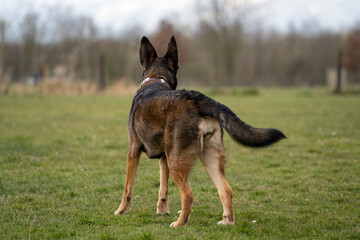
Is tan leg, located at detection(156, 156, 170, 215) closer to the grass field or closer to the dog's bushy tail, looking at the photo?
the grass field

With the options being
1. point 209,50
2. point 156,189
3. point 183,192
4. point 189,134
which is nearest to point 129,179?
point 183,192

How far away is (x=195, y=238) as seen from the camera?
→ 11.5ft

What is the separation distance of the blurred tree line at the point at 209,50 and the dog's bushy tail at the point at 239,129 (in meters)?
34.5

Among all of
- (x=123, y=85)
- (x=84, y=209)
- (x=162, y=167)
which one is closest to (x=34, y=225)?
(x=84, y=209)

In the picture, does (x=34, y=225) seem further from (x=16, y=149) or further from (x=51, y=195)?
(x=16, y=149)

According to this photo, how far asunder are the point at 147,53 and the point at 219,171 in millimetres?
2120

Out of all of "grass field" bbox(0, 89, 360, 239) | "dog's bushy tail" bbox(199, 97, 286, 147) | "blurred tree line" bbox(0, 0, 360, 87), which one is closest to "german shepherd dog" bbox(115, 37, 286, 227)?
"dog's bushy tail" bbox(199, 97, 286, 147)

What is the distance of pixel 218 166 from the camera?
3.94m

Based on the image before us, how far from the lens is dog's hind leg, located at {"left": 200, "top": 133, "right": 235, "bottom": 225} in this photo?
12.8 ft

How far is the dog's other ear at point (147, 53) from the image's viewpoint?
5.16 meters

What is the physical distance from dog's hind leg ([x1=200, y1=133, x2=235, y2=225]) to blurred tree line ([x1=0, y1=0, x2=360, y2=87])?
34.5 m

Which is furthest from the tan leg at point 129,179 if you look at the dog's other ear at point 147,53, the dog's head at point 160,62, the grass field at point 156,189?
the dog's other ear at point 147,53

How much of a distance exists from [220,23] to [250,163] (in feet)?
108

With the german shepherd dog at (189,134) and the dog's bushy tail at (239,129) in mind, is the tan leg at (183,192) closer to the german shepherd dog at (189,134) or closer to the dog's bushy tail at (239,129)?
the german shepherd dog at (189,134)
